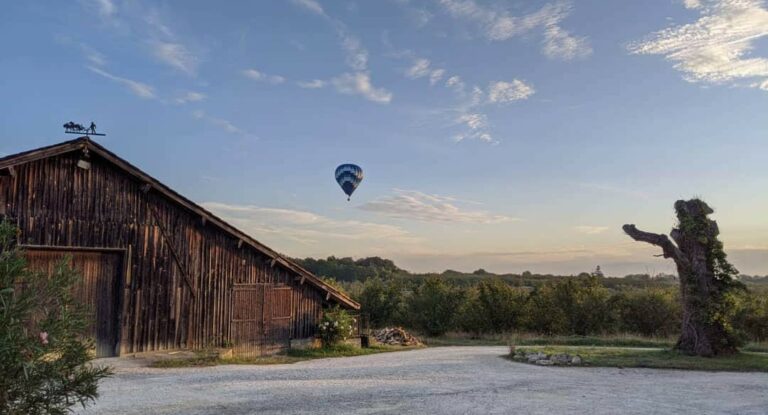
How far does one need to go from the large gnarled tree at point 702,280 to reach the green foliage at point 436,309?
13573 millimetres

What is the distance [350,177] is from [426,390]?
46.0 feet

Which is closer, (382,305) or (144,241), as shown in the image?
(144,241)

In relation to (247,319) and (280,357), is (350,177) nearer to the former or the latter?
(247,319)

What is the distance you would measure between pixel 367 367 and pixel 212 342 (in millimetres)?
5576

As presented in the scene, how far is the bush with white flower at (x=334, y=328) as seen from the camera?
19.4m

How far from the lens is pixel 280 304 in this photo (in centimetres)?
1909

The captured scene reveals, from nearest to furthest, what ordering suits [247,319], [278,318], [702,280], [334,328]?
[702,280] → [247,319] → [278,318] → [334,328]

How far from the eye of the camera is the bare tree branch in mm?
17844

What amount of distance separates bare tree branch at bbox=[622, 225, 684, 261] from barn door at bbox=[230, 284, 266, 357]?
12333mm

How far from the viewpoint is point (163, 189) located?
55.5 ft

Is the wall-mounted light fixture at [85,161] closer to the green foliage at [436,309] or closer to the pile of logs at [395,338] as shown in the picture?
the pile of logs at [395,338]

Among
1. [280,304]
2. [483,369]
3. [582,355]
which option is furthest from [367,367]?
[582,355]

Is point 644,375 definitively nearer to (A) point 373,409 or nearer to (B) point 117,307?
(A) point 373,409

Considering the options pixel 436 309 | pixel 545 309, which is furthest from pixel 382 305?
pixel 545 309
